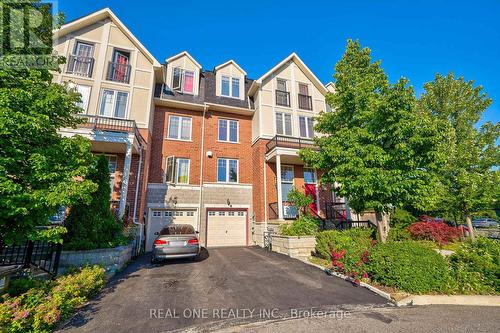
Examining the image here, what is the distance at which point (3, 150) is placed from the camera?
4.77m

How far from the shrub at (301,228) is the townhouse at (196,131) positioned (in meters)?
0.99

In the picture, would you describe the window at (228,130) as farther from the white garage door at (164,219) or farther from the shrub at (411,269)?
the shrub at (411,269)

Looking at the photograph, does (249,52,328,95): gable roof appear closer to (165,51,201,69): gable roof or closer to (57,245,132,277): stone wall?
(165,51,201,69): gable roof

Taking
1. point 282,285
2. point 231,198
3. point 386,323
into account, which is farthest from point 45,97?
point 231,198

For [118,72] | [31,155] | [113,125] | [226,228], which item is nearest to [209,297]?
[31,155]

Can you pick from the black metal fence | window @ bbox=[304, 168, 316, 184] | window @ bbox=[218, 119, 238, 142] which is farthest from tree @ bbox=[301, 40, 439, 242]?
the black metal fence

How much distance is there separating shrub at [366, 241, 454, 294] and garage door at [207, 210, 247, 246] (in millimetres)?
9083

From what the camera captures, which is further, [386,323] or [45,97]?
[45,97]

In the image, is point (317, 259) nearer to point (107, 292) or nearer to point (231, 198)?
point (231, 198)

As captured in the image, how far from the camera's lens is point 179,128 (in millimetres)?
15070

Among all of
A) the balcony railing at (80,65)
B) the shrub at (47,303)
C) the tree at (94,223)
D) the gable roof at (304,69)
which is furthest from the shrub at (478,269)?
the balcony railing at (80,65)

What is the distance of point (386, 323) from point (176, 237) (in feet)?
23.4

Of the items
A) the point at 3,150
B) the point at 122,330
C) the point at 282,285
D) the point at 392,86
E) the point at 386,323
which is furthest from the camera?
the point at 392,86

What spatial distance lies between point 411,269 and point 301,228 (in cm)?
547
